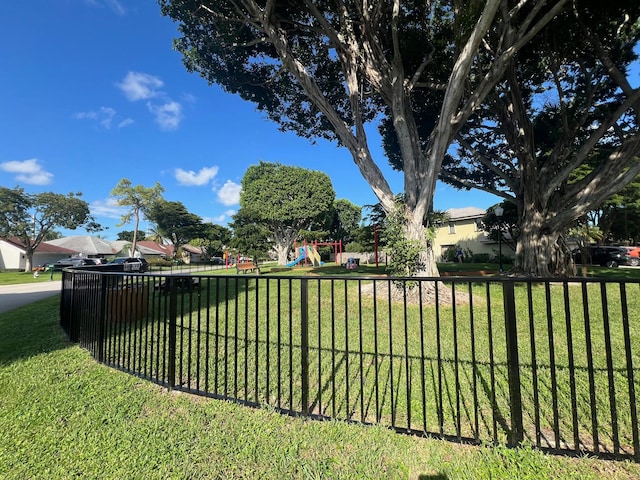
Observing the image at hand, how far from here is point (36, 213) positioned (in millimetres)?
34406

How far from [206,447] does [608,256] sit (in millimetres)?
28634

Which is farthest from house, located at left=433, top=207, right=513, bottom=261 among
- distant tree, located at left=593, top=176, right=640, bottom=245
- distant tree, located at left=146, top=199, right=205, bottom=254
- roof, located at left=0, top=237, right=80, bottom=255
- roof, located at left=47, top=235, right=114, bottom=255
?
roof, located at left=47, top=235, right=114, bottom=255

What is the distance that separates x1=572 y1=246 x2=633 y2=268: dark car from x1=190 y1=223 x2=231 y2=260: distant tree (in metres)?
39.9

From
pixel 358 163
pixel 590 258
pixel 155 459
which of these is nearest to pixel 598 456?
pixel 155 459

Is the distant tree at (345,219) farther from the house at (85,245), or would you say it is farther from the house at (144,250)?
the house at (85,245)

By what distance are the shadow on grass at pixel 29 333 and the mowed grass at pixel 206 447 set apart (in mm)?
1641

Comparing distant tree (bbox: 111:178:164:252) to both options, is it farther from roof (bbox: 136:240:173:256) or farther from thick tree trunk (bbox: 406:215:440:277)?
thick tree trunk (bbox: 406:215:440:277)

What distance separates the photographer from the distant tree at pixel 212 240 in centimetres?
4562

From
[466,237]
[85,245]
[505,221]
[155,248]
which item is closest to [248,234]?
[466,237]

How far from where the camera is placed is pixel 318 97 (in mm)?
8500

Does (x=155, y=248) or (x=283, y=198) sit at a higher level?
(x=283, y=198)

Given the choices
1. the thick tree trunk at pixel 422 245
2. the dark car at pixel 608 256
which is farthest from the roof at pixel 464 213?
the thick tree trunk at pixel 422 245

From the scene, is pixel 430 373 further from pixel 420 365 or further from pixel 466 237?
pixel 466 237

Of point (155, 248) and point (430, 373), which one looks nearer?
point (430, 373)
